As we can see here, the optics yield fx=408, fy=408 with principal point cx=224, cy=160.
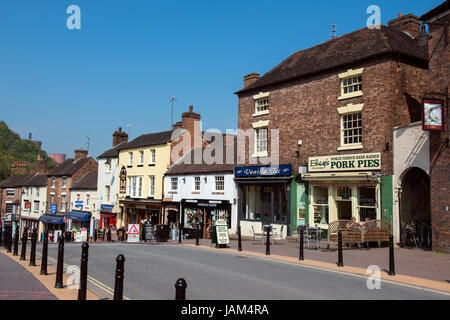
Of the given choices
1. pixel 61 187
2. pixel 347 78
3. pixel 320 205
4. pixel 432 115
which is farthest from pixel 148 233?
pixel 61 187

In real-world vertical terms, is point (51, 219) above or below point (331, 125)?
below

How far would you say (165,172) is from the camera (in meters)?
33.5

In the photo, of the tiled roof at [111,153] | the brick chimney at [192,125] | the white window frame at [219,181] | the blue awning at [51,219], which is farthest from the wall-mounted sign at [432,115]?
the blue awning at [51,219]

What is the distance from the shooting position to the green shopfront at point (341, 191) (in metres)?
18.1

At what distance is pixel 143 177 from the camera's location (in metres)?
36.3

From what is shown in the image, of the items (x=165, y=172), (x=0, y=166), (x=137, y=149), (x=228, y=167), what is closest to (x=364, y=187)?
(x=228, y=167)

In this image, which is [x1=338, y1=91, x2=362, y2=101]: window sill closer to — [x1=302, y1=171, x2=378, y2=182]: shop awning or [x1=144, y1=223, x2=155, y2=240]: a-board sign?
[x1=302, y1=171, x2=378, y2=182]: shop awning

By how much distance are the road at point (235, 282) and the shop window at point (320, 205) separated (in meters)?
8.34

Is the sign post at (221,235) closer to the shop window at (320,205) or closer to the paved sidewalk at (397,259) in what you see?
the paved sidewalk at (397,259)

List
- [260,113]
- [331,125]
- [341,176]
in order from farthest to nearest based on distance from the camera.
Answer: [260,113] → [331,125] → [341,176]

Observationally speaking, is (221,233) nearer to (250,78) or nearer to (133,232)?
(133,232)

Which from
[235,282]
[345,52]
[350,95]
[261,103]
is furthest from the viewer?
[261,103]

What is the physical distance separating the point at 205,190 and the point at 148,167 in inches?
354
